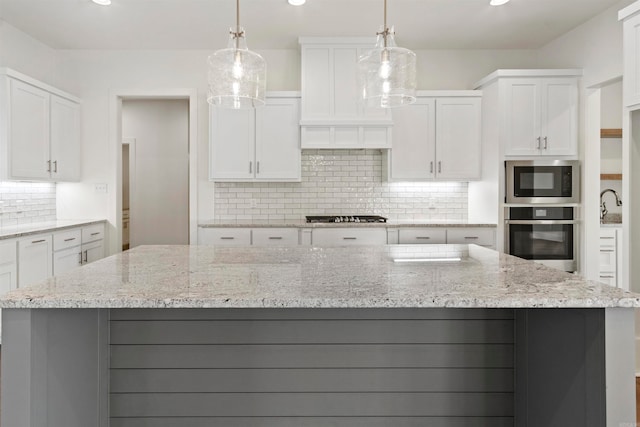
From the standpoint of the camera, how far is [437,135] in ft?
15.6

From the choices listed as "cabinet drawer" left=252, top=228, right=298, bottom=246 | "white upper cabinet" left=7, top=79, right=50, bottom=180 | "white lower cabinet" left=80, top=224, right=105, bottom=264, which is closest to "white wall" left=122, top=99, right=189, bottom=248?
"white lower cabinet" left=80, top=224, right=105, bottom=264

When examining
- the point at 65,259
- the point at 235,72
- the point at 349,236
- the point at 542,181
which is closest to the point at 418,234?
the point at 349,236

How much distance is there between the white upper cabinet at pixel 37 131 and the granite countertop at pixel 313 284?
7.89 feet

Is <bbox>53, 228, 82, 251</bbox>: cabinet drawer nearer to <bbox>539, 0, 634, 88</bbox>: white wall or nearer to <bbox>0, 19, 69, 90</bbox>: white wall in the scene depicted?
<bbox>0, 19, 69, 90</bbox>: white wall

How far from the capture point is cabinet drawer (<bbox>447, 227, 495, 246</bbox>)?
4512 millimetres

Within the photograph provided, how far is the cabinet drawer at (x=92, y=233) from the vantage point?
4.65 m

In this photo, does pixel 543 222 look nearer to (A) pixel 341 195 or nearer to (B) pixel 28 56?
(A) pixel 341 195

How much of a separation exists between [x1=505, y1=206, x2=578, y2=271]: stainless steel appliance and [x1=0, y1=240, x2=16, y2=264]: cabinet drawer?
4.14 m

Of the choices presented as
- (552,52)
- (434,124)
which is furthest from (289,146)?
(552,52)

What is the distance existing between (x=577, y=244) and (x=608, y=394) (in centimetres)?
335

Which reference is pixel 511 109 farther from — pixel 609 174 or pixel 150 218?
pixel 150 218

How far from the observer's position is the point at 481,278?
172cm

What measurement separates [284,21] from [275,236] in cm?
195

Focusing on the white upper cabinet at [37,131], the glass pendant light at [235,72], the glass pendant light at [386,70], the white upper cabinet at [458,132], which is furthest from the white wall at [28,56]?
the white upper cabinet at [458,132]
